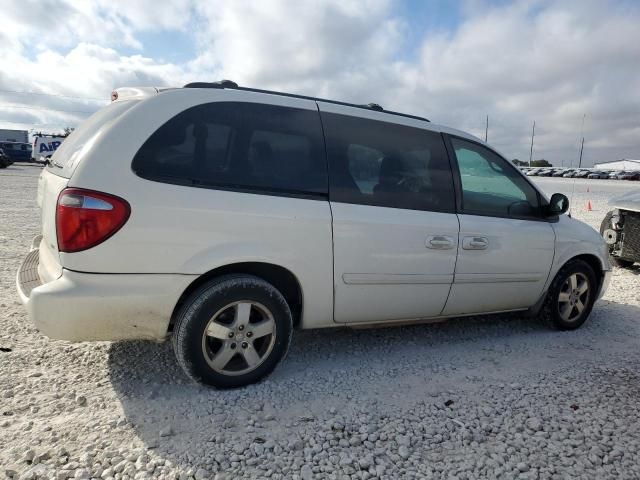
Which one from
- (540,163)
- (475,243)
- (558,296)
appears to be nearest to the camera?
(475,243)

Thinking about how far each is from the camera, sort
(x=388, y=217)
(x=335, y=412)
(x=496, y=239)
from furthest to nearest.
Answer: (x=496, y=239), (x=388, y=217), (x=335, y=412)

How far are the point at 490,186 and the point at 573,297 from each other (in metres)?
1.49

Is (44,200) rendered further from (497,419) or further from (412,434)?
(497,419)

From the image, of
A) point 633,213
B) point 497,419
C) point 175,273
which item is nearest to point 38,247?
point 175,273

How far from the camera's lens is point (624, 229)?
22.6ft

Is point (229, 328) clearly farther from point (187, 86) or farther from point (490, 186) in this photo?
point (490, 186)

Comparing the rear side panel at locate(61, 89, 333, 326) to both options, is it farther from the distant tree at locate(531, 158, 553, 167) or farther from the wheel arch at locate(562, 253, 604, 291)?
the distant tree at locate(531, 158, 553, 167)

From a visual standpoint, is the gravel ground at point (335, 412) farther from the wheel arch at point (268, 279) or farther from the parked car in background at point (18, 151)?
the parked car in background at point (18, 151)

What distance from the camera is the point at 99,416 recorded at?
8.84 feet

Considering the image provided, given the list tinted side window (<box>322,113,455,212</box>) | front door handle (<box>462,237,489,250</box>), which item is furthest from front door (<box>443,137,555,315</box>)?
tinted side window (<box>322,113,455,212</box>)

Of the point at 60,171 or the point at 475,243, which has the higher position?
the point at 60,171

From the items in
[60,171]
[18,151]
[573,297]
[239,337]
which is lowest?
[573,297]

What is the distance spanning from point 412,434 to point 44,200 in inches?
105

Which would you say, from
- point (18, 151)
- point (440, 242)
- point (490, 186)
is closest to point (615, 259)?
point (490, 186)
